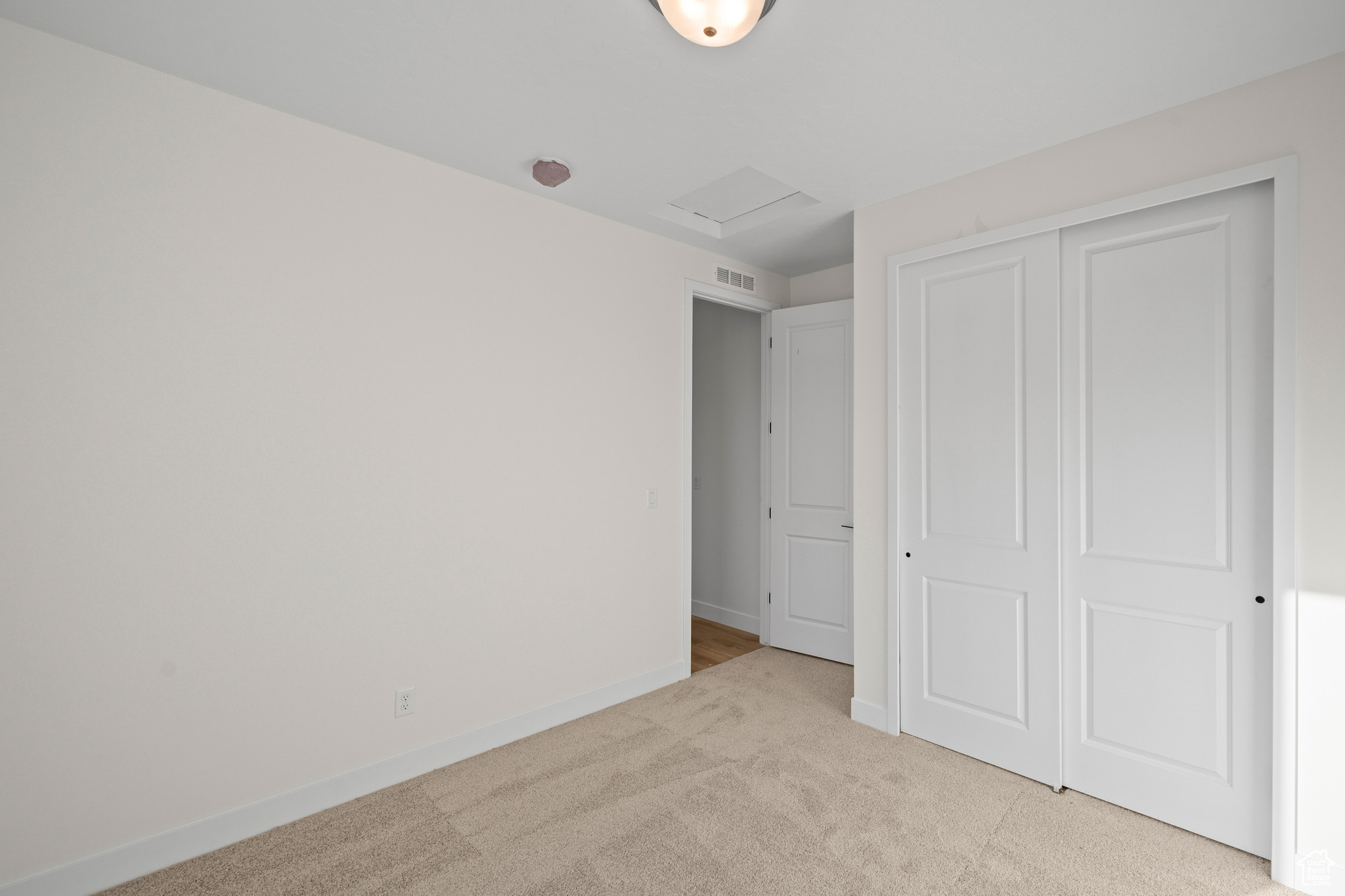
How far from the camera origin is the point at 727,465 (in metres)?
4.84

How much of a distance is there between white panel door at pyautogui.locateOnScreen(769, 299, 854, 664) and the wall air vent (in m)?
0.27

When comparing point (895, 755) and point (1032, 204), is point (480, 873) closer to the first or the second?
point (895, 755)

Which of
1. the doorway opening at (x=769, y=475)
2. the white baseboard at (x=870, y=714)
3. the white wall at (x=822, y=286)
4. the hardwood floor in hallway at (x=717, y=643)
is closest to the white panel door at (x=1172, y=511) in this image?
the white baseboard at (x=870, y=714)

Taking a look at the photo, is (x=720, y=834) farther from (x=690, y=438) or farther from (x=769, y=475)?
(x=769, y=475)

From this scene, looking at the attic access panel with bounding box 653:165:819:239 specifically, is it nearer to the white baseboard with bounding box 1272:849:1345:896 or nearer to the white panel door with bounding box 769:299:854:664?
the white panel door with bounding box 769:299:854:664

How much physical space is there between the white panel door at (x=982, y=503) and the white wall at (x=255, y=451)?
165 cm

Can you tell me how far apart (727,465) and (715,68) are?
3.21 metres

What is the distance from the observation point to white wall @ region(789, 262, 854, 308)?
4.11 meters

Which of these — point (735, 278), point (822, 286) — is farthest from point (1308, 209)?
point (735, 278)

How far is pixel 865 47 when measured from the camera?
6.08 feet

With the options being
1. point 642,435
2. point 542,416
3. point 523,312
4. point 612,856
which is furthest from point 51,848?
point 642,435

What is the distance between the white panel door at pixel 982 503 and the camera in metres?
2.52

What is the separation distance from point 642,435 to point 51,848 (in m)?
2.71

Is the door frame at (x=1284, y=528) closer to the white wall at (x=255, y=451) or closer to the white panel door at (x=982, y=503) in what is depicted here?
the white panel door at (x=982, y=503)
